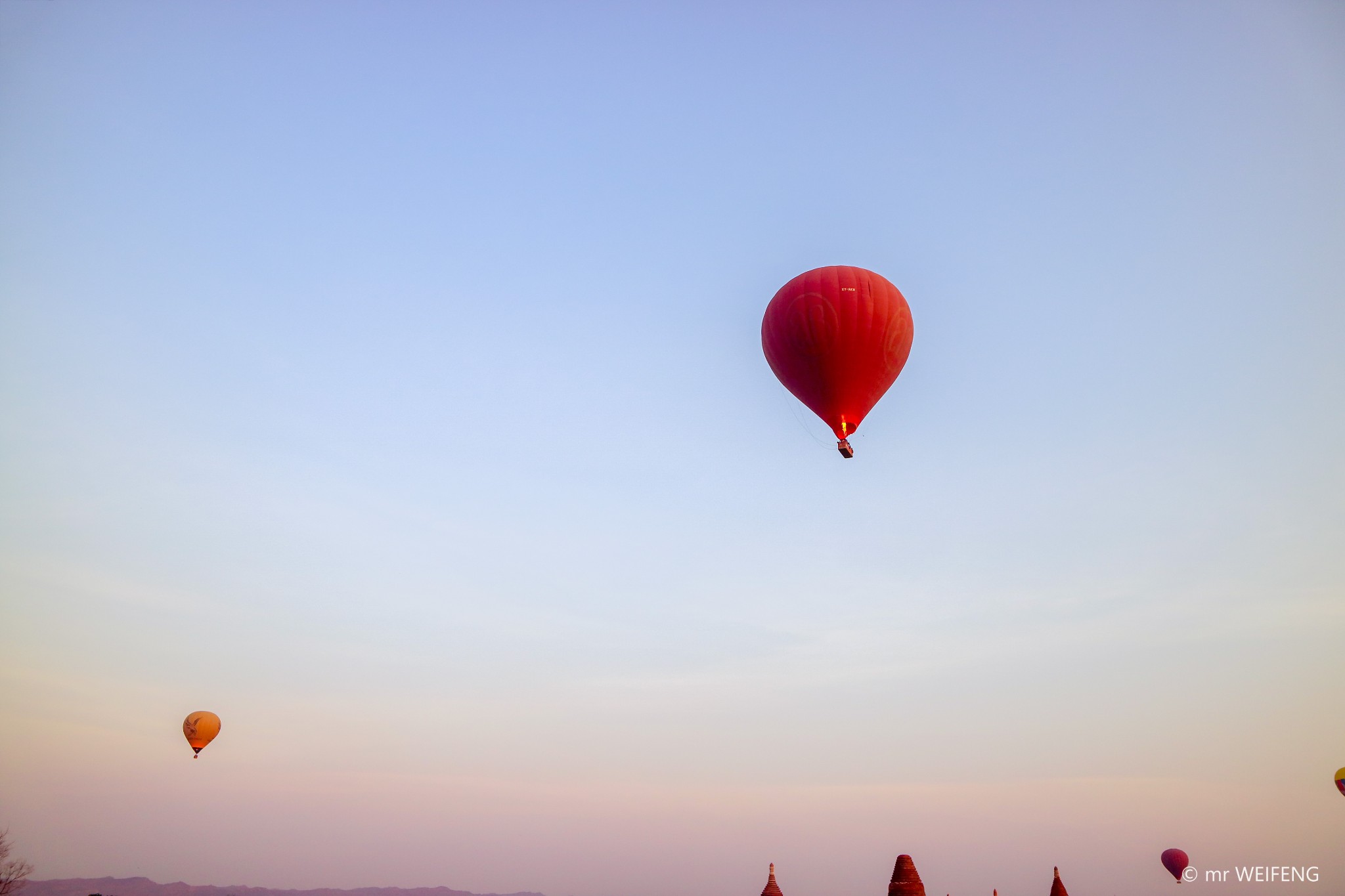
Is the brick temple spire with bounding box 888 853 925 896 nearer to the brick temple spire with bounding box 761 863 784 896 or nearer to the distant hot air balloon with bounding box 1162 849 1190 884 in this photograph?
the brick temple spire with bounding box 761 863 784 896

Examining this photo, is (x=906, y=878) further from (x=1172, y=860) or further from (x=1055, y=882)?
(x=1172, y=860)

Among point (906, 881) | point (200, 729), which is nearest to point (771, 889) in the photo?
point (906, 881)

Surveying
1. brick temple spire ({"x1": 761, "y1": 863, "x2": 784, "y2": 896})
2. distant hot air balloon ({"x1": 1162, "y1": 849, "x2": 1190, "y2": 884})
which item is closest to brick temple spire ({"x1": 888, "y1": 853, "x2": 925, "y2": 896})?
brick temple spire ({"x1": 761, "y1": 863, "x2": 784, "y2": 896})

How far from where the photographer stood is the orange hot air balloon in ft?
185

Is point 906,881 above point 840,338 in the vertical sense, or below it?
below

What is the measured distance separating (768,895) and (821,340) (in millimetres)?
30466

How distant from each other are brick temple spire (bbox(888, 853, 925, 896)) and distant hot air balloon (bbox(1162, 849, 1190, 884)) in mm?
39401

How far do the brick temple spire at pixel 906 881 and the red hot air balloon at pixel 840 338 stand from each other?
20.2m

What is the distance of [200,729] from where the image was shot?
5644 cm

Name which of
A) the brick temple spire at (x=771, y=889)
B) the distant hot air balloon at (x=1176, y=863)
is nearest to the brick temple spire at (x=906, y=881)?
the brick temple spire at (x=771, y=889)

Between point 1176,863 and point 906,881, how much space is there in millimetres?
40428

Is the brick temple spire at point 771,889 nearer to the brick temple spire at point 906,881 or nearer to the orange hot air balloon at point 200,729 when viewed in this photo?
the brick temple spire at point 906,881

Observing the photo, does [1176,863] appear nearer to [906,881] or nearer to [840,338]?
[906,881]

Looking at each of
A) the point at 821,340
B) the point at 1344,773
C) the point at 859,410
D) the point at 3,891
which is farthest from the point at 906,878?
the point at 3,891
